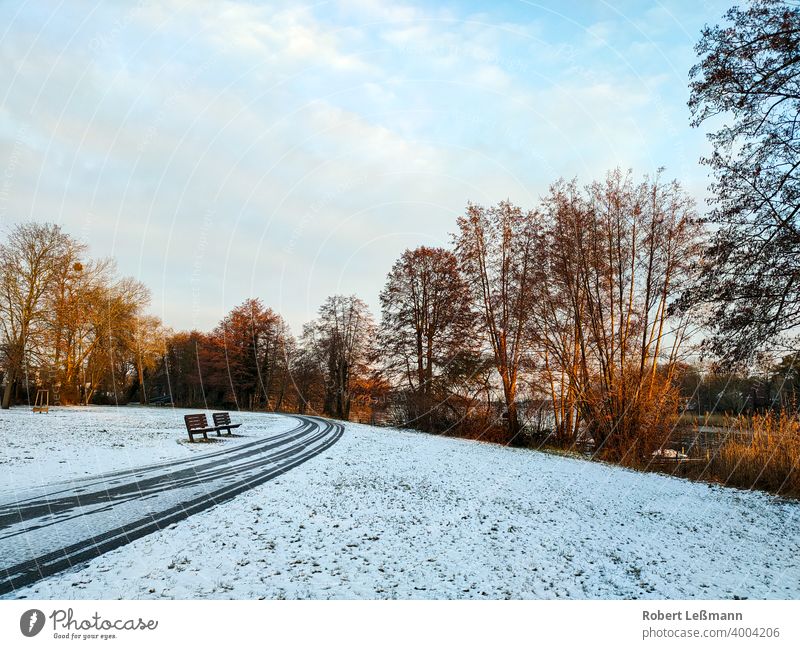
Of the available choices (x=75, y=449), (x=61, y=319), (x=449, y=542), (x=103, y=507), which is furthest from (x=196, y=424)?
(x=61, y=319)

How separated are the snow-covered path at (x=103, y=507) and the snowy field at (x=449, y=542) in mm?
357

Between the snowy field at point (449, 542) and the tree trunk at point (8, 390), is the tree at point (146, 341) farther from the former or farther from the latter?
the snowy field at point (449, 542)

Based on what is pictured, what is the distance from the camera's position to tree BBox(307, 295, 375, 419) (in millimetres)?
34141

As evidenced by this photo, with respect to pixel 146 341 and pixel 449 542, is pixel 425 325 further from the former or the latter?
pixel 146 341

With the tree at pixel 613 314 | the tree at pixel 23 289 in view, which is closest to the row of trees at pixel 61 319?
the tree at pixel 23 289

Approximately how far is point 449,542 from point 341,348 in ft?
102

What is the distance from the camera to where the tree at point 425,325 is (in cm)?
2339

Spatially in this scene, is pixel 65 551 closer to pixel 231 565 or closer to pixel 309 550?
pixel 231 565

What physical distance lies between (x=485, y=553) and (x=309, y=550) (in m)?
2.03

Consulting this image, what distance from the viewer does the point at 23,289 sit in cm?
2570

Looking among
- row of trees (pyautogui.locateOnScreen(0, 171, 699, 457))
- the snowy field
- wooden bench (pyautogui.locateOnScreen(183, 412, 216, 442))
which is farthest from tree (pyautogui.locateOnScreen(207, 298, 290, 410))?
the snowy field

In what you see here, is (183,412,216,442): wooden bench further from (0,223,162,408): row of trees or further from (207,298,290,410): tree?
(207,298,290,410): tree

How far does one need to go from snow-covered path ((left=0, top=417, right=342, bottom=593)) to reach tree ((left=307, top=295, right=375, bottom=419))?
2370 cm

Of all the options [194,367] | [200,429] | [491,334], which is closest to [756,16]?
[491,334]
